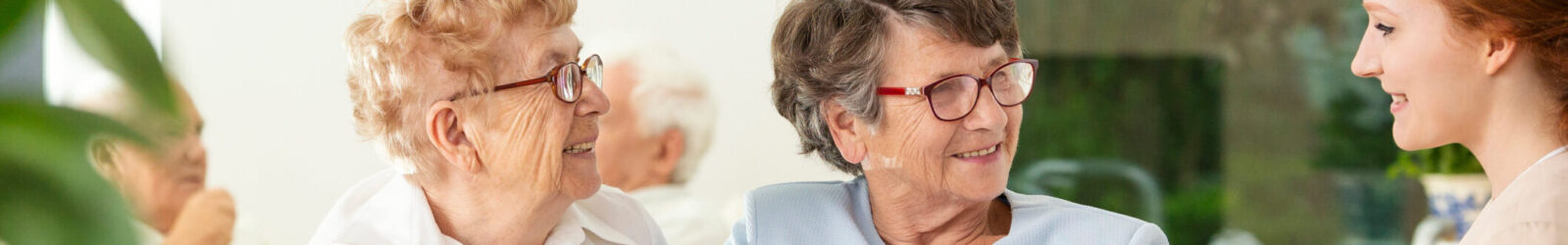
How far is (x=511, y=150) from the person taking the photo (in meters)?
1.65

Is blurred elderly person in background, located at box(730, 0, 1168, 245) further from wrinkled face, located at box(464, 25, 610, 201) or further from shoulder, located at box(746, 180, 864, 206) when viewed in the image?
wrinkled face, located at box(464, 25, 610, 201)

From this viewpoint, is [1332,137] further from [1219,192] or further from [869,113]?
[869,113]

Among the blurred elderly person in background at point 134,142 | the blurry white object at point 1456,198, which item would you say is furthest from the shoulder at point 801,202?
the blurry white object at point 1456,198

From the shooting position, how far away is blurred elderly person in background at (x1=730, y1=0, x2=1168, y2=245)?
1.62 metres

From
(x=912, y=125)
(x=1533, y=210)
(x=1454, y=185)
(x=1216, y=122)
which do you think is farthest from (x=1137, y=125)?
(x=1533, y=210)

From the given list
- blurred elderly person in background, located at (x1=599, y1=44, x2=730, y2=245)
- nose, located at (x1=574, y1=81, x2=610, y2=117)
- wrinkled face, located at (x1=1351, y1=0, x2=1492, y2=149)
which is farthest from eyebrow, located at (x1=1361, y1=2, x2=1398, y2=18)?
blurred elderly person in background, located at (x1=599, y1=44, x2=730, y2=245)

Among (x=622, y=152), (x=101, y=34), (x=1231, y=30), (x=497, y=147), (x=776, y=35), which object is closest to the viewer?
(x=101, y=34)

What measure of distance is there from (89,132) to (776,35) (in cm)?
149

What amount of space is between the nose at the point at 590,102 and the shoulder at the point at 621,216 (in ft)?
0.73

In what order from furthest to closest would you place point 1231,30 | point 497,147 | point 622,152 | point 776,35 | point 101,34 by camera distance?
1. point 1231,30
2. point 622,152
3. point 776,35
4. point 497,147
5. point 101,34

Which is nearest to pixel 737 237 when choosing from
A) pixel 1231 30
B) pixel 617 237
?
pixel 617 237

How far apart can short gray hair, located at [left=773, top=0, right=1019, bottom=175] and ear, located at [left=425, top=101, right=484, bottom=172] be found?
0.46m

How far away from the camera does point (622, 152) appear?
2830mm

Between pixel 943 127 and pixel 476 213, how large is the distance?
0.64 meters
